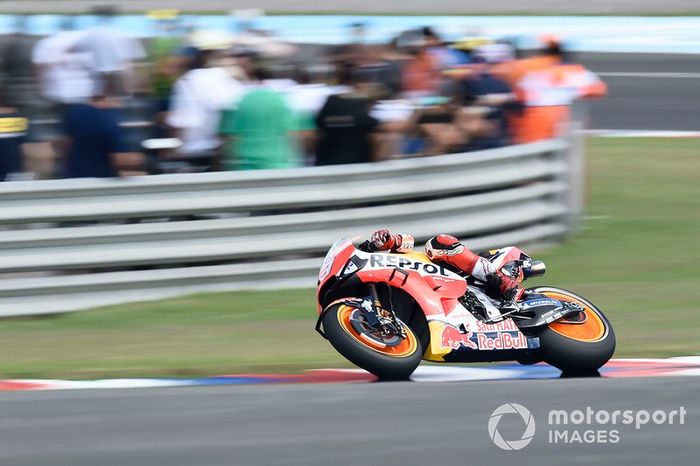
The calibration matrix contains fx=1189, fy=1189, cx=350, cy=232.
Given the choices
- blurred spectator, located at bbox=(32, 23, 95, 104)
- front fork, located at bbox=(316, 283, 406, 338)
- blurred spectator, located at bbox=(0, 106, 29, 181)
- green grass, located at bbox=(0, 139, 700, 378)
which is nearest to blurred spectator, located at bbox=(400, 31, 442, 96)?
green grass, located at bbox=(0, 139, 700, 378)

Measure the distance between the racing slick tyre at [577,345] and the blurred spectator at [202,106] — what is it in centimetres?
351

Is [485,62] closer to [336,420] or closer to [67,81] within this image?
[67,81]

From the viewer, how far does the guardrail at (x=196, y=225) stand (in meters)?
8.28

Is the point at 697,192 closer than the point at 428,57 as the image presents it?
No

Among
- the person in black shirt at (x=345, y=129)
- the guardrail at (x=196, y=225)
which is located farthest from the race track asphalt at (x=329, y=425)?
the person in black shirt at (x=345, y=129)

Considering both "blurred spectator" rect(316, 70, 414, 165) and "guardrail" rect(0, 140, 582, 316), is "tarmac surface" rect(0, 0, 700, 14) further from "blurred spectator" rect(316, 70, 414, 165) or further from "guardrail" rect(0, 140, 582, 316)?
"guardrail" rect(0, 140, 582, 316)

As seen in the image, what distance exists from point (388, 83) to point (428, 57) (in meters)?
1.10

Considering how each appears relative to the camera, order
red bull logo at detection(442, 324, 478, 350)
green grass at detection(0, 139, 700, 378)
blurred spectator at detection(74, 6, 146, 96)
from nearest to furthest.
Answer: red bull logo at detection(442, 324, 478, 350), green grass at detection(0, 139, 700, 378), blurred spectator at detection(74, 6, 146, 96)

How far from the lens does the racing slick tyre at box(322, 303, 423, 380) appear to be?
A: 6020 mm

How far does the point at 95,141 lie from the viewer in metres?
8.38

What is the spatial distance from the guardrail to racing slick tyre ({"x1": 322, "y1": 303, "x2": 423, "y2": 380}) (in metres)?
2.57

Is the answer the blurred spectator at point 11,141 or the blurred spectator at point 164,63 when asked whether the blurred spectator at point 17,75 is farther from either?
the blurred spectator at point 164,63

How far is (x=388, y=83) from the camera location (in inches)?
398

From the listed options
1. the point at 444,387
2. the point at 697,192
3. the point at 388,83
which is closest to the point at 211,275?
the point at 388,83
